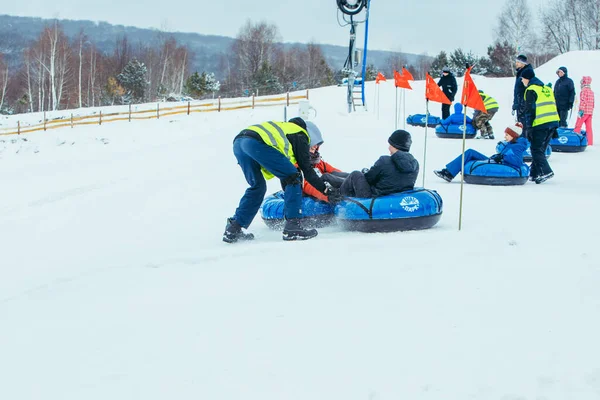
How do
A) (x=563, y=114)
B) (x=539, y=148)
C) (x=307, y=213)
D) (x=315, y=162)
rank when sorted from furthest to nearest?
(x=563, y=114) → (x=539, y=148) → (x=315, y=162) → (x=307, y=213)

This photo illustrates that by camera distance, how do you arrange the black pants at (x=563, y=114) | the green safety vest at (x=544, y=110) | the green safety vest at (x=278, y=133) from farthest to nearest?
1. the black pants at (x=563, y=114)
2. the green safety vest at (x=544, y=110)
3. the green safety vest at (x=278, y=133)

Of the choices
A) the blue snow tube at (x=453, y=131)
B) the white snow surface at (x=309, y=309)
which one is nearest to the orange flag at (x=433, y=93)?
the white snow surface at (x=309, y=309)

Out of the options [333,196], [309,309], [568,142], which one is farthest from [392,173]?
[568,142]

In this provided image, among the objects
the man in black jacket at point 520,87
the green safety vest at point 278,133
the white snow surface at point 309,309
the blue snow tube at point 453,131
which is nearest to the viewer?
the white snow surface at point 309,309

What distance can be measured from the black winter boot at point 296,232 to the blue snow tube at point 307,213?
0.50m

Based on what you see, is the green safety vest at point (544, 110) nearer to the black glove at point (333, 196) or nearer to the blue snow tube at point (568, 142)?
the black glove at point (333, 196)

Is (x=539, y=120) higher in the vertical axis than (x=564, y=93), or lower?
lower

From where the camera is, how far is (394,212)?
577 cm

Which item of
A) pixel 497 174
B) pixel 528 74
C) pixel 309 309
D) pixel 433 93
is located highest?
pixel 528 74

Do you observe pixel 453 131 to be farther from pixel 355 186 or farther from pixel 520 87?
pixel 355 186

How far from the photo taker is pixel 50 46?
45281mm

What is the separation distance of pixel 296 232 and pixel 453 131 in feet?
33.3

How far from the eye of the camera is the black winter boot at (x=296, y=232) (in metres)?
5.71

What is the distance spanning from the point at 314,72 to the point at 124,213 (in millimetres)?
54507
